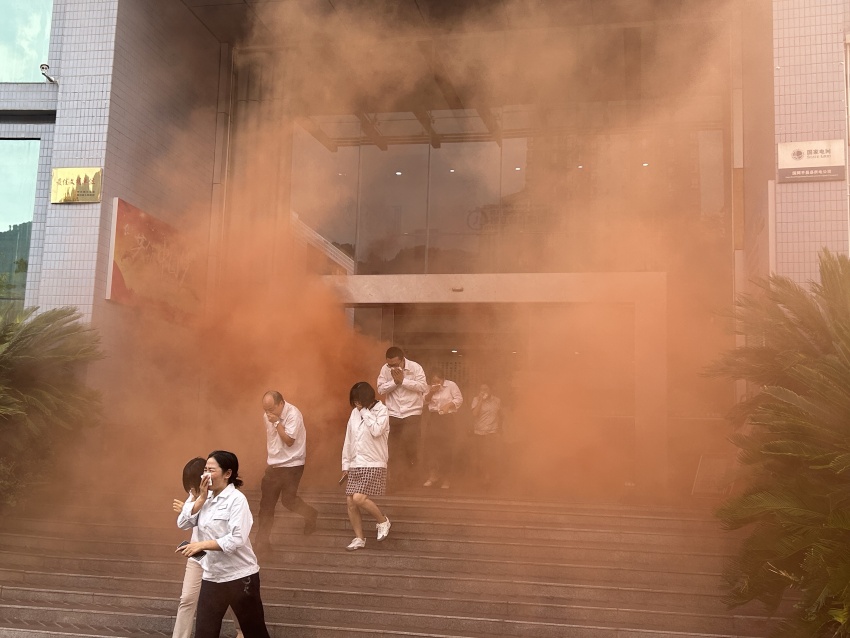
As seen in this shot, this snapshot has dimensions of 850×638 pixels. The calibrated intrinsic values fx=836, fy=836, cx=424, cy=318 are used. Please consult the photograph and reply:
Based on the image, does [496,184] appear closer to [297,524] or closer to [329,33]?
[329,33]

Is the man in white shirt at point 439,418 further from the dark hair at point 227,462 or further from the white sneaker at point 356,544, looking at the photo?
the dark hair at point 227,462

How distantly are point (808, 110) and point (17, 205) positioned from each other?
893 centimetres

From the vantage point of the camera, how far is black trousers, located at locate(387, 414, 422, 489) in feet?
27.0

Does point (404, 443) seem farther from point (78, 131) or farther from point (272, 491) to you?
point (78, 131)

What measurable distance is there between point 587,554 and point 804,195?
3.88m

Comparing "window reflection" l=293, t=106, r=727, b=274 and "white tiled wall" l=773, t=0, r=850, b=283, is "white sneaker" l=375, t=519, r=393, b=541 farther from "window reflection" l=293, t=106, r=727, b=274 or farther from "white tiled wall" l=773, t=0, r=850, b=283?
"window reflection" l=293, t=106, r=727, b=274

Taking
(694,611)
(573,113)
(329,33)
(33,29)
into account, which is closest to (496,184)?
(573,113)

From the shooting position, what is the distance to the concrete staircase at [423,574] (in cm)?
541

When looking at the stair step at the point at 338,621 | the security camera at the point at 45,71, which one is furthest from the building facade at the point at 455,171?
the stair step at the point at 338,621

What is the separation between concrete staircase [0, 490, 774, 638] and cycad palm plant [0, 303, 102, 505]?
0.64m

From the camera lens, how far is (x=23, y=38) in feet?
33.9

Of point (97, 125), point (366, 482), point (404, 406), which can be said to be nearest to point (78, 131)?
point (97, 125)

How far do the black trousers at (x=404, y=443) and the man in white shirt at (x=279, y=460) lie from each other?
1.66 meters

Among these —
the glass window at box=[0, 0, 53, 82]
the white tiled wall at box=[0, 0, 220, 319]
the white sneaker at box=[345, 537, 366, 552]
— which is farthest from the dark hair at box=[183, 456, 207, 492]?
the glass window at box=[0, 0, 53, 82]
